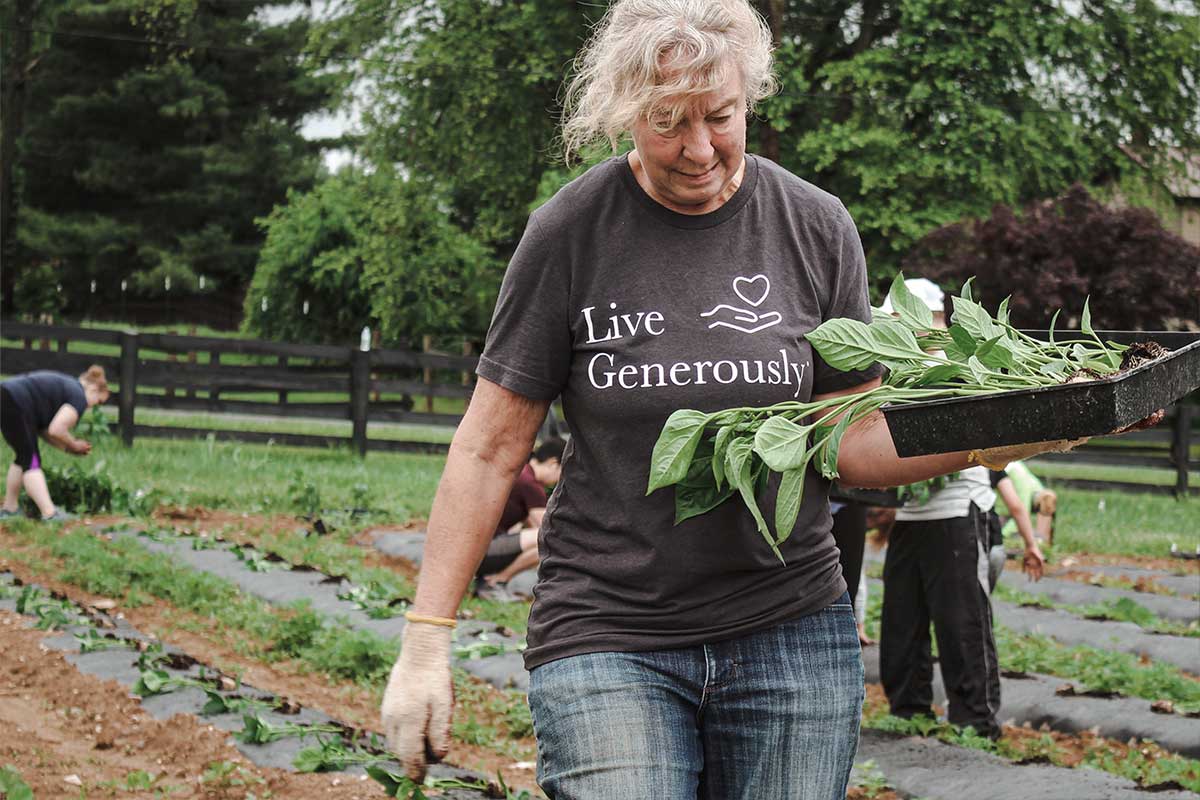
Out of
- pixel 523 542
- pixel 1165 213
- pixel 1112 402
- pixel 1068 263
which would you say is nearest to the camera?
pixel 1112 402

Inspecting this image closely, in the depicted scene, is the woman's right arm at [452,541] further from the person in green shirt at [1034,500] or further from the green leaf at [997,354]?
the person in green shirt at [1034,500]

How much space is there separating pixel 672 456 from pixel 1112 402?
0.56 m

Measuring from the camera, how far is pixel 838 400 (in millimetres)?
2062

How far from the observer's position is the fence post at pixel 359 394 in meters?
15.7

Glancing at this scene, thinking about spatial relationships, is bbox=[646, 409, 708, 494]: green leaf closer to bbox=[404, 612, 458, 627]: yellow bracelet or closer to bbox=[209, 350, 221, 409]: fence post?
bbox=[404, 612, 458, 627]: yellow bracelet

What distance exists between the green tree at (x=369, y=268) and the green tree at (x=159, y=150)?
4.42 meters

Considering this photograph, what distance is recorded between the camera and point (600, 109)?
2145 mm

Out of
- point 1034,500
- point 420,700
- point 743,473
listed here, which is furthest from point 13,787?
point 1034,500

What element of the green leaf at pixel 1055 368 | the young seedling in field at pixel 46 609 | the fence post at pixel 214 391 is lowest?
the young seedling in field at pixel 46 609

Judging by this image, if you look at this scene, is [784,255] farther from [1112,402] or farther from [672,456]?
[1112,402]

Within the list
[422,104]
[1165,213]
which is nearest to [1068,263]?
[1165,213]

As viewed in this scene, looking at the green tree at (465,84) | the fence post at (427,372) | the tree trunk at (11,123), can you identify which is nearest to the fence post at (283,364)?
the fence post at (427,372)

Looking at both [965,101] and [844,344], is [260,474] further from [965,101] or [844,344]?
[844,344]

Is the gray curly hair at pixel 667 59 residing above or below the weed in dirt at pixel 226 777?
above
